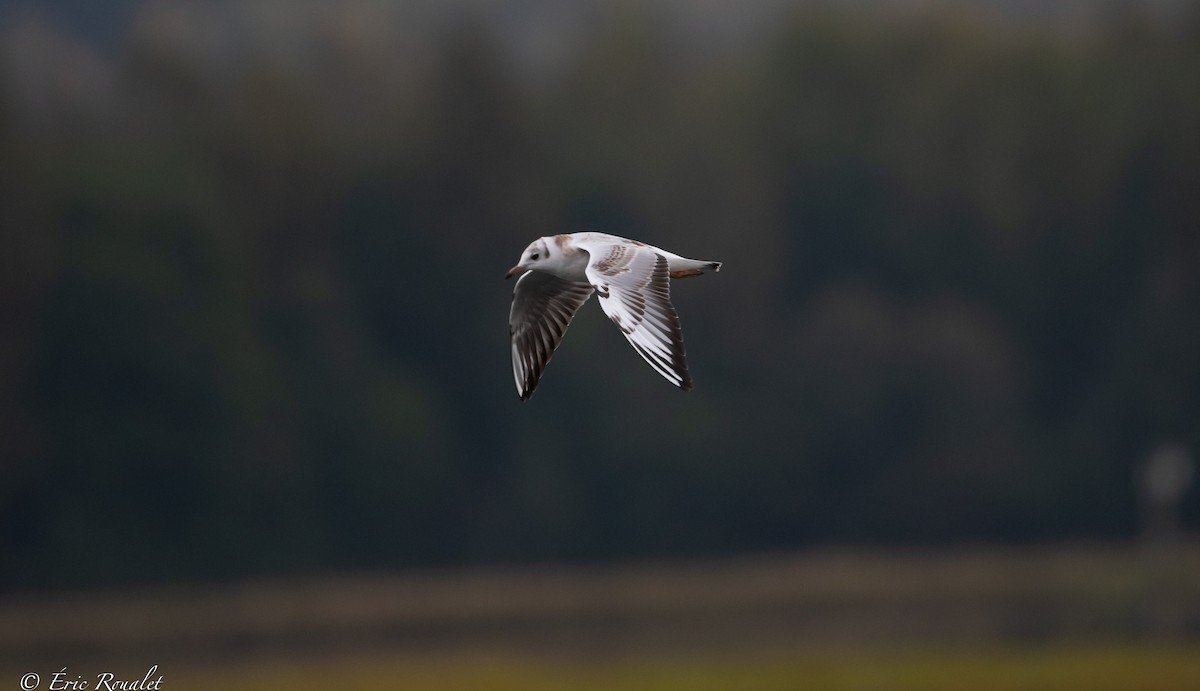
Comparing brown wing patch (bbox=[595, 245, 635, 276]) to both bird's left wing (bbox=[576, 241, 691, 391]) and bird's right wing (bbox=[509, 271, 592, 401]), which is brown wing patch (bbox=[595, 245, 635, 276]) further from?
bird's right wing (bbox=[509, 271, 592, 401])

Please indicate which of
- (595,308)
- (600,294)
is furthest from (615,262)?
(595,308)

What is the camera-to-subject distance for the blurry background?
47.8 meters

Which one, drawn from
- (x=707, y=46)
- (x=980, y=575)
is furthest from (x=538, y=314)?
(x=707, y=46)

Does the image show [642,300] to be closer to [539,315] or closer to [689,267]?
[689,267]

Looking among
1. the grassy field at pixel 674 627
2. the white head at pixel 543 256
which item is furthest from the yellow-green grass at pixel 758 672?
the white head at pixel 543 256

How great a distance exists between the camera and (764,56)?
62.9m

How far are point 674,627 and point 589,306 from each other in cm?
1600

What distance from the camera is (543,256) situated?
40.4ft

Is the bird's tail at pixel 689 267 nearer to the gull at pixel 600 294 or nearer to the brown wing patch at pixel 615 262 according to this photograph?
the gull at pixel 600 294

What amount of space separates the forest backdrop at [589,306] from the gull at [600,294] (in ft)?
115

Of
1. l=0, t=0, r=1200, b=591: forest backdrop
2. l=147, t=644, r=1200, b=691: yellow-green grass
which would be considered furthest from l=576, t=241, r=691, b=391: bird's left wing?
l=0, t=0, r=1200, b=591: forest backdrop

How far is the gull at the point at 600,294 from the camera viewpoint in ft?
35.7

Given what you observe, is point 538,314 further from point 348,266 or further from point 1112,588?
point 348,266

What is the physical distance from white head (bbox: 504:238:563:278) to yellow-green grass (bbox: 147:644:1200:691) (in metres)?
13.0
